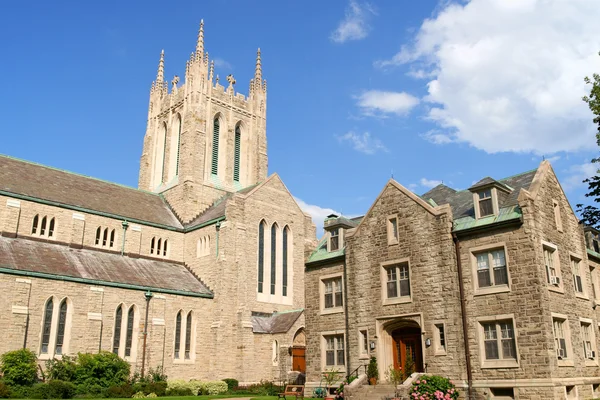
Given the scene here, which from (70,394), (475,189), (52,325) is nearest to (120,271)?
(52,325)

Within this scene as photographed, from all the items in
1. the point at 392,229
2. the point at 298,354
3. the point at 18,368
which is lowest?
the point at 18,368

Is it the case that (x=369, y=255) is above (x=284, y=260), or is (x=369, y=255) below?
below

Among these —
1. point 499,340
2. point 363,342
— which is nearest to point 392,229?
point 363,342

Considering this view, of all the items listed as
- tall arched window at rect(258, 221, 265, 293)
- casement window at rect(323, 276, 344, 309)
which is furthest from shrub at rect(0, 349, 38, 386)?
tall arched window at rect(258, 221, 265, 293)

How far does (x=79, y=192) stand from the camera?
38.0m

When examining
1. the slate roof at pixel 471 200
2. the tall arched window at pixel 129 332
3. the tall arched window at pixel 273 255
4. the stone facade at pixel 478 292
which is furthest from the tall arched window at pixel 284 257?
the slate roof at pixel 471 200

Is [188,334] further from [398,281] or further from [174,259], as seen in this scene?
[398,281]

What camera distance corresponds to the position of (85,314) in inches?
1172

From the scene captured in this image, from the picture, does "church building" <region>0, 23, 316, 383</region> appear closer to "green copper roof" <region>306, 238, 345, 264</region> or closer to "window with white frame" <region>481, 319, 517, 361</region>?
"green copper roof" <region>306, 238, 345, 264</region>

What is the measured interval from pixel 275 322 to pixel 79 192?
16.4 metres

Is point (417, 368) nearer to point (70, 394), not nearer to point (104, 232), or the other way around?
point (70, 394)

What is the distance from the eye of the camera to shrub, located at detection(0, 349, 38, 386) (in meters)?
24.8

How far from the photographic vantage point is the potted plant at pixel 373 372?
2307 centimetres

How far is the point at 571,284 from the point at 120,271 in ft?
82.0
